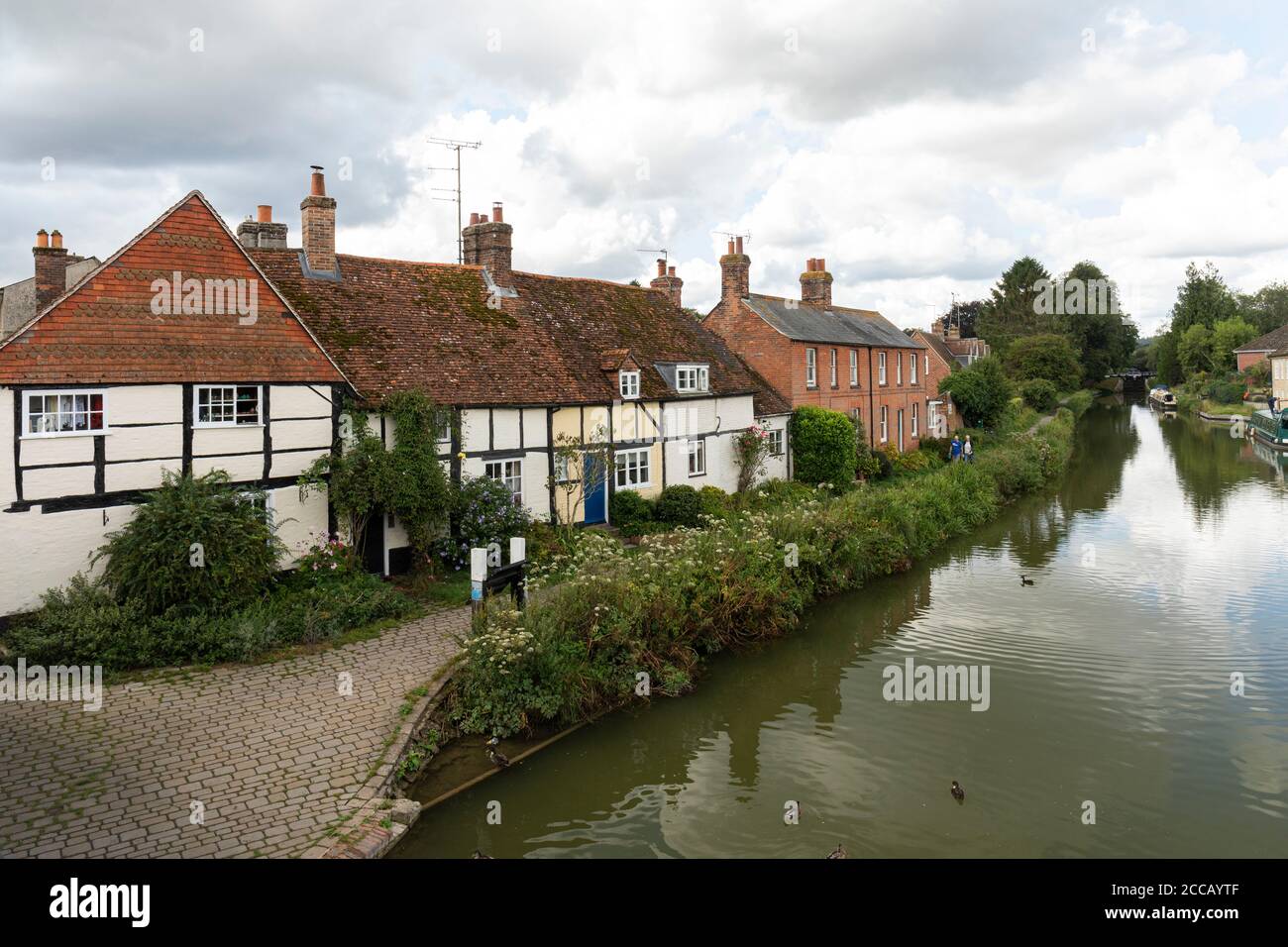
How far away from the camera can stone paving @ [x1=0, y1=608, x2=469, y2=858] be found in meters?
8.07

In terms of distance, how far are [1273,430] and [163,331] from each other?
52.4 metres

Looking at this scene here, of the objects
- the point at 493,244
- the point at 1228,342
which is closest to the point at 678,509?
the point at 493,244

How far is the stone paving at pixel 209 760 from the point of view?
8070 mm

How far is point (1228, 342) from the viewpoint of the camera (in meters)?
78.8

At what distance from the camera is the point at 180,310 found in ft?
48.8

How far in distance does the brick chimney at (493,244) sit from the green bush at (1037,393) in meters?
51.7

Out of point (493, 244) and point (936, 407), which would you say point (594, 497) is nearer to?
point (493, 244)

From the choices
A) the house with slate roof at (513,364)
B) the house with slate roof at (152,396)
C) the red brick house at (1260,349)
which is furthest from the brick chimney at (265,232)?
the red brick house at (1260,349)

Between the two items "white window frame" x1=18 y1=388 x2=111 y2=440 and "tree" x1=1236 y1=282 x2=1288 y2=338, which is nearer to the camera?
"white window frame" x1=18 y1=388 x2=111 y2=440

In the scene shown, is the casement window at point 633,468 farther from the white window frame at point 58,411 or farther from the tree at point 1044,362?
the tree at point 1044,362

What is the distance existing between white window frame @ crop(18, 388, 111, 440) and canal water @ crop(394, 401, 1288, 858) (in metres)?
8.85

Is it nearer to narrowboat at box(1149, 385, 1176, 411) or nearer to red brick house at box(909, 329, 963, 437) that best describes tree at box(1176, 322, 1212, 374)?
narrowboat at box(1149, 385, 1176, 411)

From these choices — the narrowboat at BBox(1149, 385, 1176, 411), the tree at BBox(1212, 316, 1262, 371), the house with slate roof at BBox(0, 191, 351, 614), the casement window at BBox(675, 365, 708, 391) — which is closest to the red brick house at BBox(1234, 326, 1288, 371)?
the tree at BBox(1212, 316, 1262, 371)
